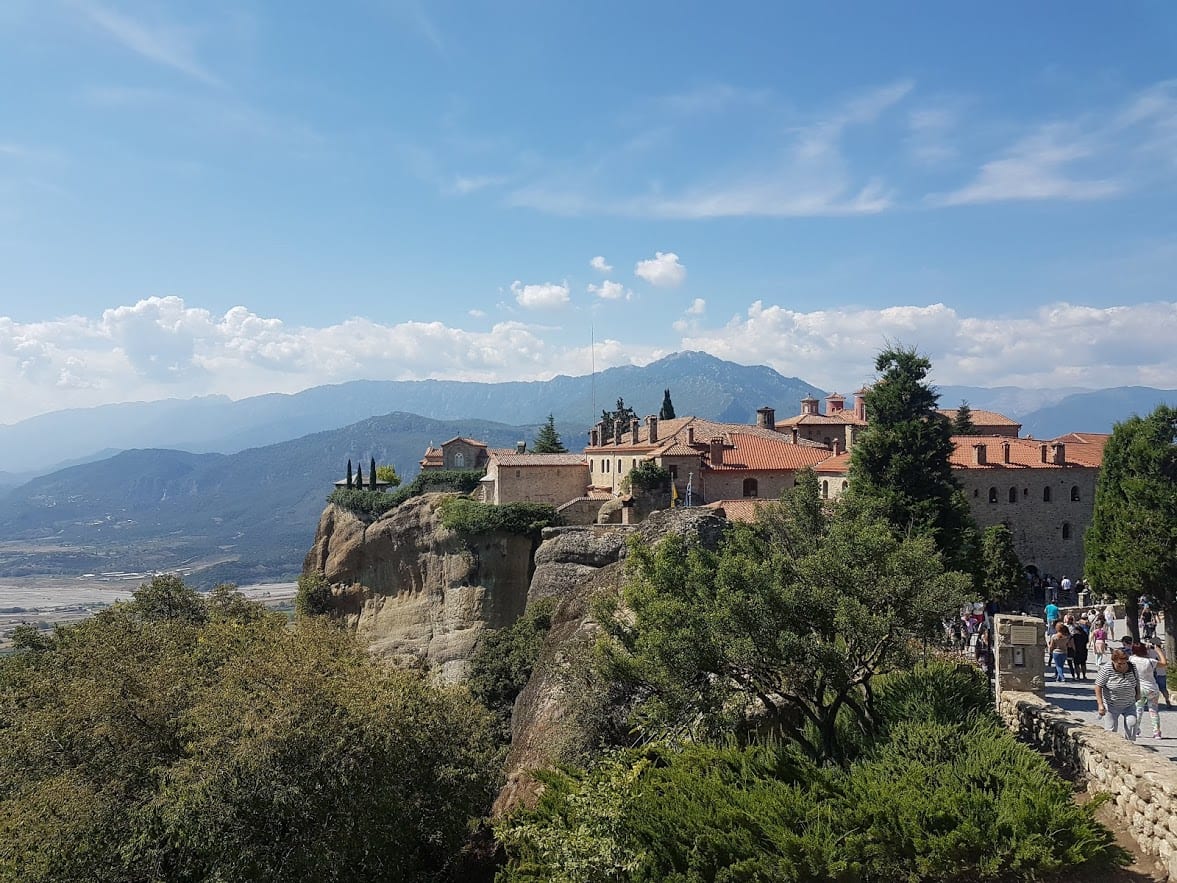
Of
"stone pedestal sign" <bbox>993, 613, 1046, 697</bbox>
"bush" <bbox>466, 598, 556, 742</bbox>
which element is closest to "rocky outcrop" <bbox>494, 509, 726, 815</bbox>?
"stone pedestal sign" <bbox>993, 613, 1046, 697</bbox>

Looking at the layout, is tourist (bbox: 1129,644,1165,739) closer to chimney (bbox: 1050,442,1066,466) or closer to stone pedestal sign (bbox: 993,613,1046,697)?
stone pedestal sign (bbox: 993,613,1046,697)

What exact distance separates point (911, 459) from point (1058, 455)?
80.2 feet

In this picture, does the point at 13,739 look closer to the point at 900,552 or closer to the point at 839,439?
the point at 900,552

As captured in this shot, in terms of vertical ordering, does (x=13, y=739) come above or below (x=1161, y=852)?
below

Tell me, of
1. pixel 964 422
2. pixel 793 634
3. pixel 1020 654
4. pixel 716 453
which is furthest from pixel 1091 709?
pixel 964 422

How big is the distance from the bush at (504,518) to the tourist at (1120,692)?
1498 inches

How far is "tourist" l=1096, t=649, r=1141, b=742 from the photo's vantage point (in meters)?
14.6

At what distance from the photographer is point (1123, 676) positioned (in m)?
14.7

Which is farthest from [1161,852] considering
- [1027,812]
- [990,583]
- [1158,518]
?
[990,583]

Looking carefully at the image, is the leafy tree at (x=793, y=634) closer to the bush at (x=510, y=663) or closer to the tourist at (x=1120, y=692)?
the tourist at (x=1120, y=692)

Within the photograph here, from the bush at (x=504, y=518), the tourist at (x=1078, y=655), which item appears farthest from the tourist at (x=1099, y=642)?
the bush at (x=504, y=518)

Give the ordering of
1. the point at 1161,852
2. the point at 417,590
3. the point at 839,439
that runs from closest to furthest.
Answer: the point at 1161,852 < the point at 417,590 < the point at 839,439

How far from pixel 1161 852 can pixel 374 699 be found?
45.6 ft

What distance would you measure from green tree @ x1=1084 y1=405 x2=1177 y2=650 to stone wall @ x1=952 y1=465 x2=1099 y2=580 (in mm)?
17620
